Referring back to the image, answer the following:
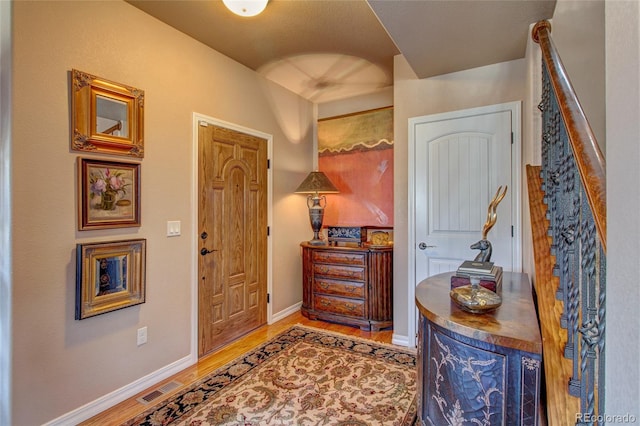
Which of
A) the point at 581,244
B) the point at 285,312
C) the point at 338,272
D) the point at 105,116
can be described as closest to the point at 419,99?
the point at 338,272

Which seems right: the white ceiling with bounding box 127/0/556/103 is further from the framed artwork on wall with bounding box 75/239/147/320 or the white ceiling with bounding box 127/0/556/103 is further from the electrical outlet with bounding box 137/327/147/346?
the electrical outlet with bounding box 137/327/147/346

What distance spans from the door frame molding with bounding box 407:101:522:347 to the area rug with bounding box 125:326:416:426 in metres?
0.62

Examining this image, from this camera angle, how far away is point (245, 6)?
2010 millimetres

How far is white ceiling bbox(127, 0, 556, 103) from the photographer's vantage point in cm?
194

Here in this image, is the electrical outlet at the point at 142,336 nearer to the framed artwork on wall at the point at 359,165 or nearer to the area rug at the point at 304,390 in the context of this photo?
the area rug at the point at 304,390

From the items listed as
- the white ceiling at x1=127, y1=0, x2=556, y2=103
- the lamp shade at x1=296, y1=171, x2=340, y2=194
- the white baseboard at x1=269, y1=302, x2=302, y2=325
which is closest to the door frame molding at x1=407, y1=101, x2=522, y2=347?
the white ceiling at x1=127, y1=0, x2=556, y2=103

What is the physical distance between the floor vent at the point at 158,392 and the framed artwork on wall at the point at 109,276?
2.12ft

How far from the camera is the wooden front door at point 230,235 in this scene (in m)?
2.81

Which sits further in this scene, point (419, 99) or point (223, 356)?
point (419, 99)

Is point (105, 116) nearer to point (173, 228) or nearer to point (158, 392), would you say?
point (173, 228)

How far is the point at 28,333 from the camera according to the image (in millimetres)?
1749

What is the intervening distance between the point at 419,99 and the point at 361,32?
79 centimetres

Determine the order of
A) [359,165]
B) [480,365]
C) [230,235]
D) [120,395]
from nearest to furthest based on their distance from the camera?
[480,365] → [120,395] → [230,235] → [359,165]

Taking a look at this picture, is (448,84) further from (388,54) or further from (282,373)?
(282,373)
